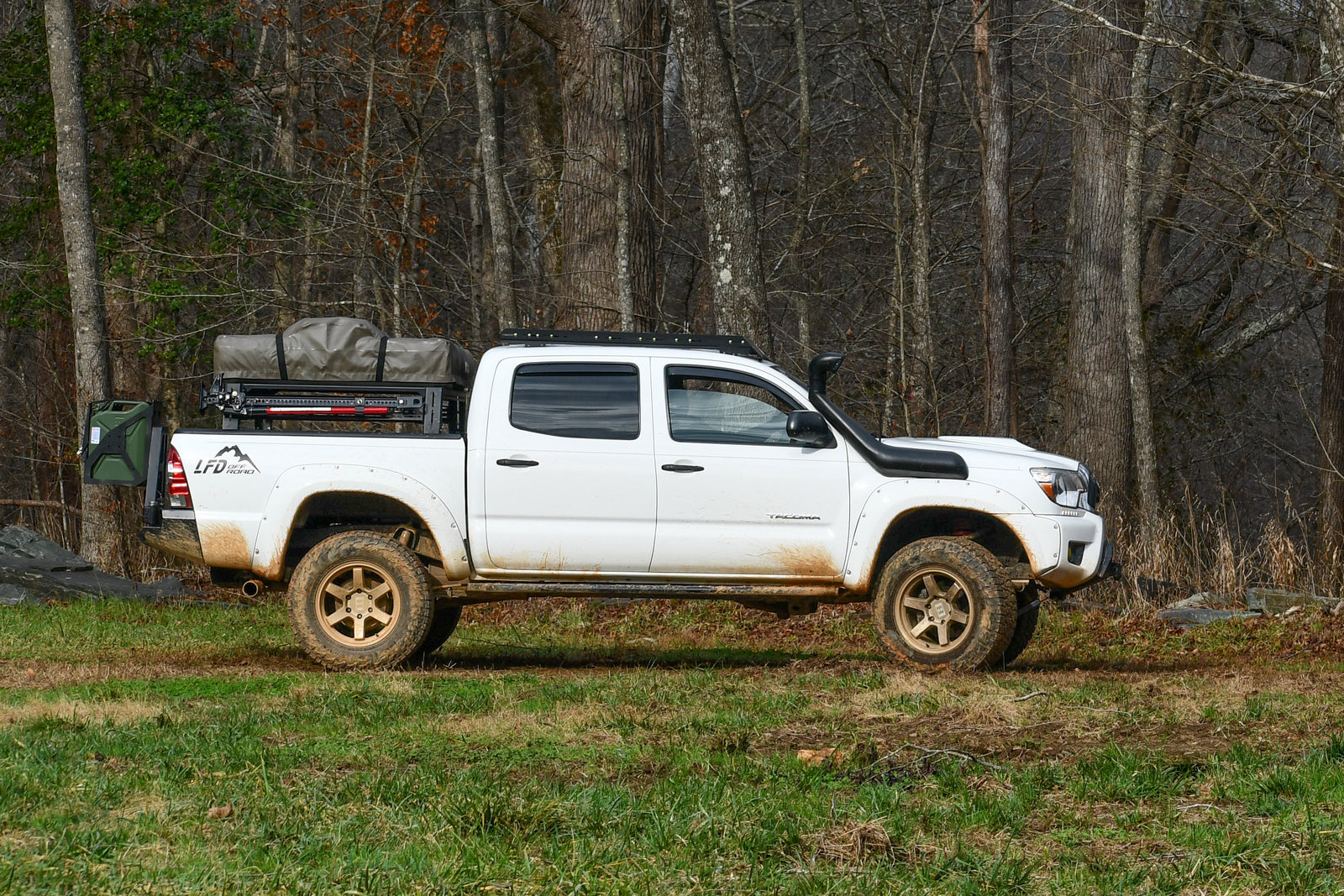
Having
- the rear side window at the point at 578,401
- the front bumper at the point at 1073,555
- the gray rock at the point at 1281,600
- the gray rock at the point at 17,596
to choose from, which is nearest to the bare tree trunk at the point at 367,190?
the gray rock at the point at 17,596

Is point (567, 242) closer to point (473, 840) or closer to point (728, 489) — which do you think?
point (728, 489)

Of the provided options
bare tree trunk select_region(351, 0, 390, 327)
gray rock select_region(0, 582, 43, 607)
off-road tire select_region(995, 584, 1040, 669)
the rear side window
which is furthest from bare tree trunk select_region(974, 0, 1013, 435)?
gray rock select_region(0, 582, 43, 607)

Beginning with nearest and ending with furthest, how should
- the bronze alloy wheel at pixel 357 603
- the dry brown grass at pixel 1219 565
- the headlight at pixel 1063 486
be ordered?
the headlight at pixel 1063 486, the bronze alloy wheel at pixel 357 603, the dry brown grass at pixel 1219 565

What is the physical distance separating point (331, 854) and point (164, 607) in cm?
1006

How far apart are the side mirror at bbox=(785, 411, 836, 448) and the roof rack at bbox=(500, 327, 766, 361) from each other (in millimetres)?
683

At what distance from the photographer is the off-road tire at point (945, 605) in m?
8.84

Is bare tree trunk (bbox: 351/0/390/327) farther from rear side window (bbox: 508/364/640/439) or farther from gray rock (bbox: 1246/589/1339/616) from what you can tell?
gray rock (bbox: 1246/589/1339/616)

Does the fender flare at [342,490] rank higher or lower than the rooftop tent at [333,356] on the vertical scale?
lower

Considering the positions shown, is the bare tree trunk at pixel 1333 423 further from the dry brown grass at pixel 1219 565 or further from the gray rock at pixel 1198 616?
the gray rock at pixel 1198 616

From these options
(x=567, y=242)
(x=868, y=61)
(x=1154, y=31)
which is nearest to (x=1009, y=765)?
(x=567, y=242)

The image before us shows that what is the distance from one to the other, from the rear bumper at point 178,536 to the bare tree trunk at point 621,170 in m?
7.11

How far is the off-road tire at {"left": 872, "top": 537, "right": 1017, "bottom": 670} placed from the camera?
884cm

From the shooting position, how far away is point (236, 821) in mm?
4707

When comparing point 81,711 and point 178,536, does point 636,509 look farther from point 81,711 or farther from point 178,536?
point 81,711
